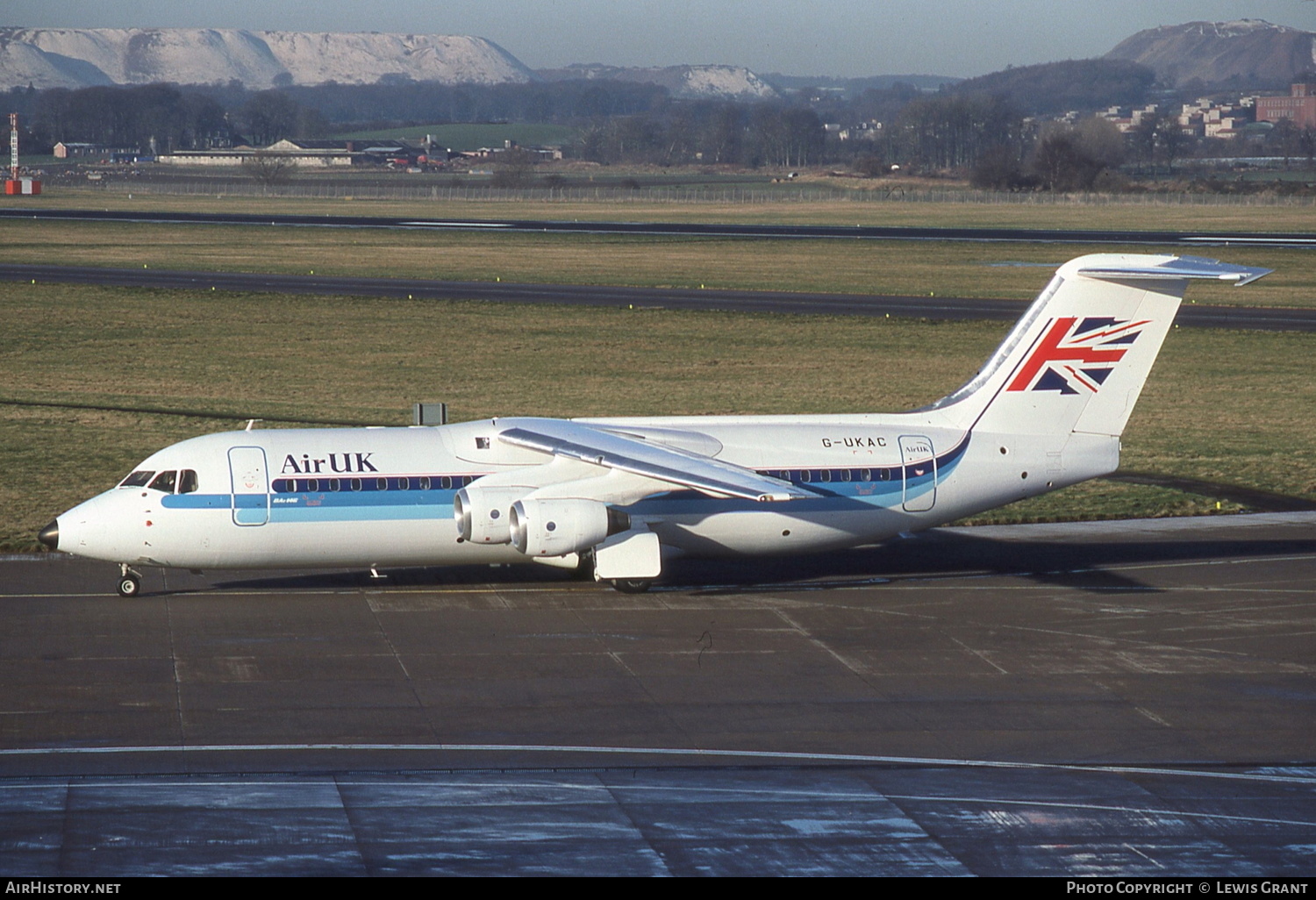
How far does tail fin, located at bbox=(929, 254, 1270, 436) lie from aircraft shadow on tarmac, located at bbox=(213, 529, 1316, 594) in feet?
9.21

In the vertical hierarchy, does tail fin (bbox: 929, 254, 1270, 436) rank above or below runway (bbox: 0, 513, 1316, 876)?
above

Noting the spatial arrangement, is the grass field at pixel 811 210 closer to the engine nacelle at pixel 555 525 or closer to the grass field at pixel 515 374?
the grass field at pixel 515 374

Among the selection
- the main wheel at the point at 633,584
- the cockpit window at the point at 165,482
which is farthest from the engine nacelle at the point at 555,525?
the cockpit window at the point at 165,482

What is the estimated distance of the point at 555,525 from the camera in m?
25.5

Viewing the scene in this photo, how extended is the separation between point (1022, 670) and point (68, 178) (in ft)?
655

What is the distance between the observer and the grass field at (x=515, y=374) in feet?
126

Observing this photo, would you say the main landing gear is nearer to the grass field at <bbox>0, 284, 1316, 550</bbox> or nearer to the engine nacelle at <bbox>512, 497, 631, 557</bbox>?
the grass field at <bbox>0, 284, 1316, 550</bbox>

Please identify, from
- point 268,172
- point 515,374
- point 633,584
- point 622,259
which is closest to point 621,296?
point 622,259

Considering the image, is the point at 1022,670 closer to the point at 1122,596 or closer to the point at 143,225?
the point at 1122,596

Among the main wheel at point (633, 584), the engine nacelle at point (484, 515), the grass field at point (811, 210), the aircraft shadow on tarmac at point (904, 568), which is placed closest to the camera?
the engine nacelle at point (484, 515)

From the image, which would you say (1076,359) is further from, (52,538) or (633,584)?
(52,538)

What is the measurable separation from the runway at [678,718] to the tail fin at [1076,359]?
3.01 metres

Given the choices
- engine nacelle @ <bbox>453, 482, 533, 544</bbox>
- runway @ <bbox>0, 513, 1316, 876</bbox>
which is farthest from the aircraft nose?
engine nacelle @ <bbox>453, 482, 533, 544</bbox>

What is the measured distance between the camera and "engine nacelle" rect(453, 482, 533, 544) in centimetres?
2569
